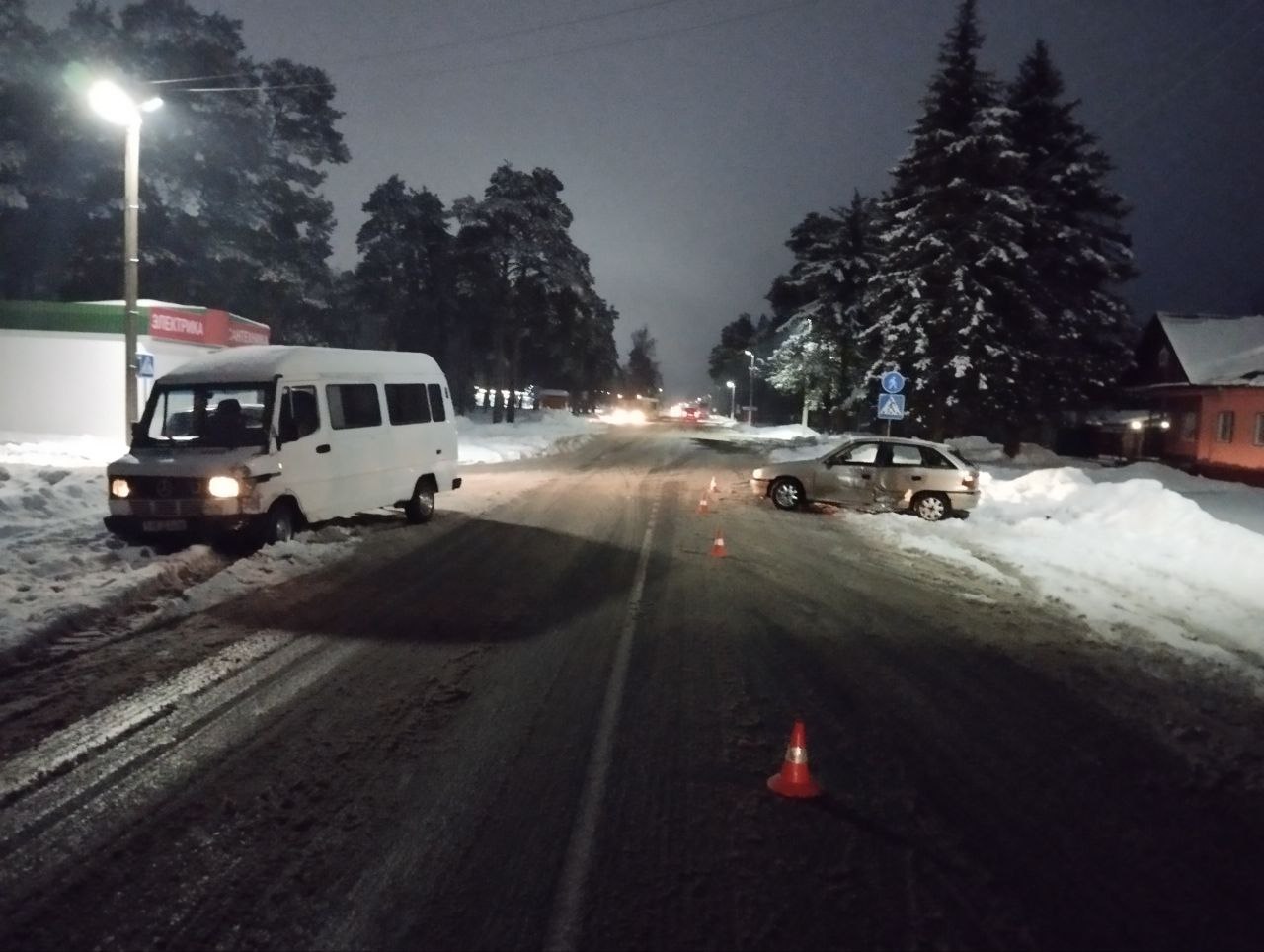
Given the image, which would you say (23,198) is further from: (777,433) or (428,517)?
(777,433)

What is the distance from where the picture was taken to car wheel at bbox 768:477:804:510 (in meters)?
19.1

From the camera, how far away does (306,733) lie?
593cm

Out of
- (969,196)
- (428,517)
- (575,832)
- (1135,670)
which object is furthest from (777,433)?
(575,832)

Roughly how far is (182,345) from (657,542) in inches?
805

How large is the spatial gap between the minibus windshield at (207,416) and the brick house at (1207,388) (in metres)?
30.6

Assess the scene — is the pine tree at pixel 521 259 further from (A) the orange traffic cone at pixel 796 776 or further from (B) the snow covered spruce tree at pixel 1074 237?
(A) the orange traffic cone at pixel 796 776

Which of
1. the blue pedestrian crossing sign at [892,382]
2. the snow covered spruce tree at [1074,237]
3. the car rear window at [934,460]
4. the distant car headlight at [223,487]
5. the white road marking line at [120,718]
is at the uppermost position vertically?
the snow covered spruce tree at [1074,237]

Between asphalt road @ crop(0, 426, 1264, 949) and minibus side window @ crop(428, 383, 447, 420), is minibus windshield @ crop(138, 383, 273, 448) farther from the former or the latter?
minibus side window @ crop(428, 383, 447, 420)

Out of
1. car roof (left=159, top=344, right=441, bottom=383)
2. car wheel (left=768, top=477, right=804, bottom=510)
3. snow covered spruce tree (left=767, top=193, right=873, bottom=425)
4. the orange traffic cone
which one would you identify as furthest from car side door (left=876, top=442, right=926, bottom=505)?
snow covered spruce tree (left=767, top=193, right=873, bottom=425)

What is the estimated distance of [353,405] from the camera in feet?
44.2

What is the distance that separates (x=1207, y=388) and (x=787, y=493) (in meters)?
24.8

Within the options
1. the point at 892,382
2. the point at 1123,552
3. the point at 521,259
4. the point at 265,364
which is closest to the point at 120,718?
the point at 265,364

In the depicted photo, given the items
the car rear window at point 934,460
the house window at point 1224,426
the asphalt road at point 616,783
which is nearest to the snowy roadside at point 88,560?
the asphalt road at point 616,783

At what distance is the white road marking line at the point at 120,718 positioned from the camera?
5258 mm
